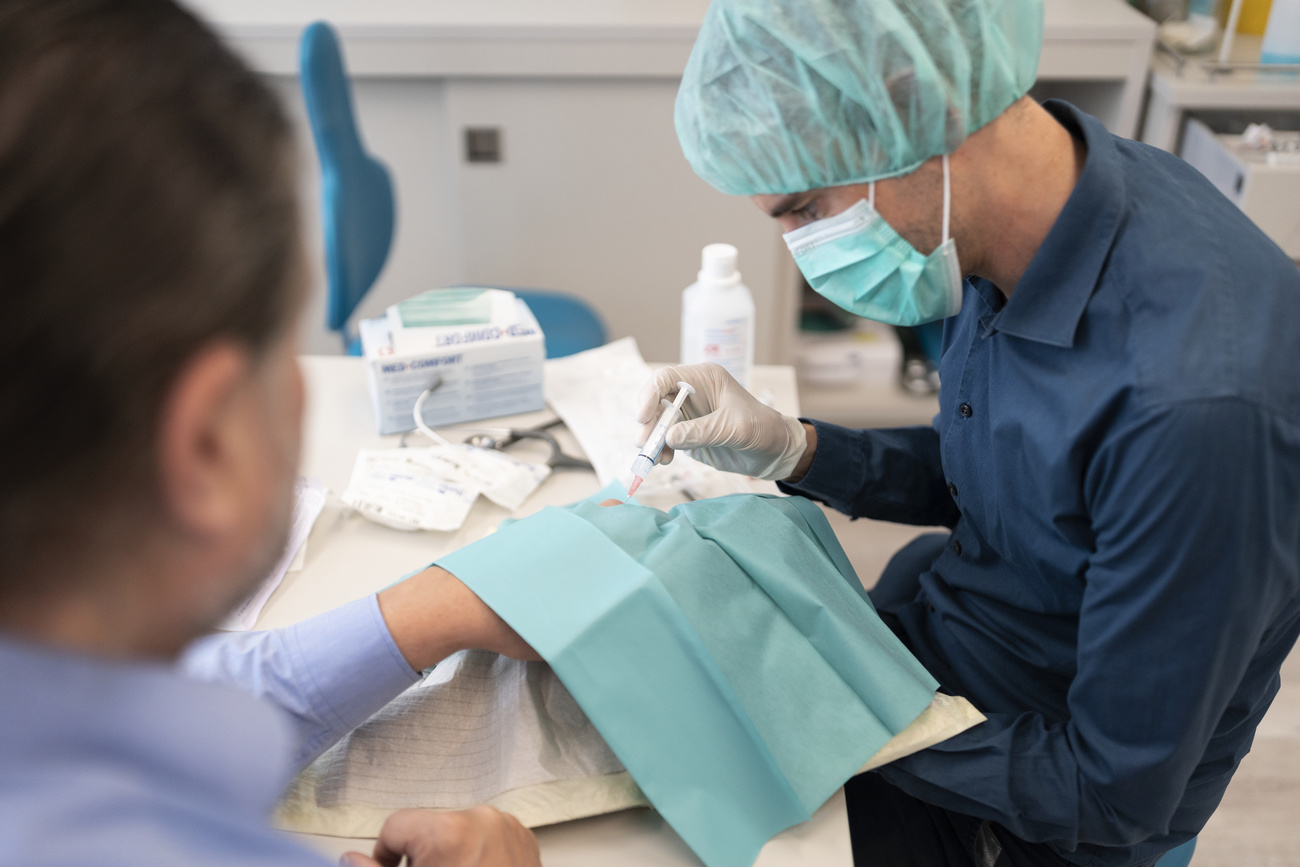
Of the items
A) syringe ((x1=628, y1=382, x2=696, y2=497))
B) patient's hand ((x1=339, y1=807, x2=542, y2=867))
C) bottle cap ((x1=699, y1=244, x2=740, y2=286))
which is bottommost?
patient's hand ((x1=339, y1=807, x2=542, y2=867))

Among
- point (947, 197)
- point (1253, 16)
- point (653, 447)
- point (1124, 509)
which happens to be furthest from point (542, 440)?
point (1253, 16)

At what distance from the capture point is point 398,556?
3.43ft

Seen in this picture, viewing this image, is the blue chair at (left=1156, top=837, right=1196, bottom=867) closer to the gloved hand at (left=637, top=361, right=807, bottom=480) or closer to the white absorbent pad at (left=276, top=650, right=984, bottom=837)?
the white absorbent pad at (left=276, top=650, right=984, bottom=837)

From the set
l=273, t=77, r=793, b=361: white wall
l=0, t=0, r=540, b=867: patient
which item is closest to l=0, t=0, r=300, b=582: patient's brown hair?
l=0, t=0, r=540, b=867: patient

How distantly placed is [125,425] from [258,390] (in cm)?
7

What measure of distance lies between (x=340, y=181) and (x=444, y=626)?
3.61 ft

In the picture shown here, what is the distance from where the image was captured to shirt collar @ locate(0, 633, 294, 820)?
42 centimetres

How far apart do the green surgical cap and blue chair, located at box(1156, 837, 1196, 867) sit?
73cm

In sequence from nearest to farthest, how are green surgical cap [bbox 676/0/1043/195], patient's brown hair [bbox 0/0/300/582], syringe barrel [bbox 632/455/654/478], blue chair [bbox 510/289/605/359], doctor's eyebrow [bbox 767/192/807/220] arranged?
patient's brown hair [bbox 0/0/300/582]
green surgical cap [bbox 676/0/1043/195]
doctor's eyebrow [bbox 767/192/807/220]
syringe barrel [bbox 632/455/654/478]
blue chair [bbox 510/289/605/359]

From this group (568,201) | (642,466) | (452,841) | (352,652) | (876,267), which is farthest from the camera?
(568,201)

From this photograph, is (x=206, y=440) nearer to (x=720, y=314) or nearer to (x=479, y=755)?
(x=479, y=755)

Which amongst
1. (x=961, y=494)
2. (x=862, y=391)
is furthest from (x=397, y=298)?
(x=961, y=494)

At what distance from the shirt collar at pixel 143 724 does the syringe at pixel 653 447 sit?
545 millimetres

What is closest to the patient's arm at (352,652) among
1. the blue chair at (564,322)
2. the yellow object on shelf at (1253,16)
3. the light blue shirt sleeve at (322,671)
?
the light blue shirt sleeve at (322,671)
